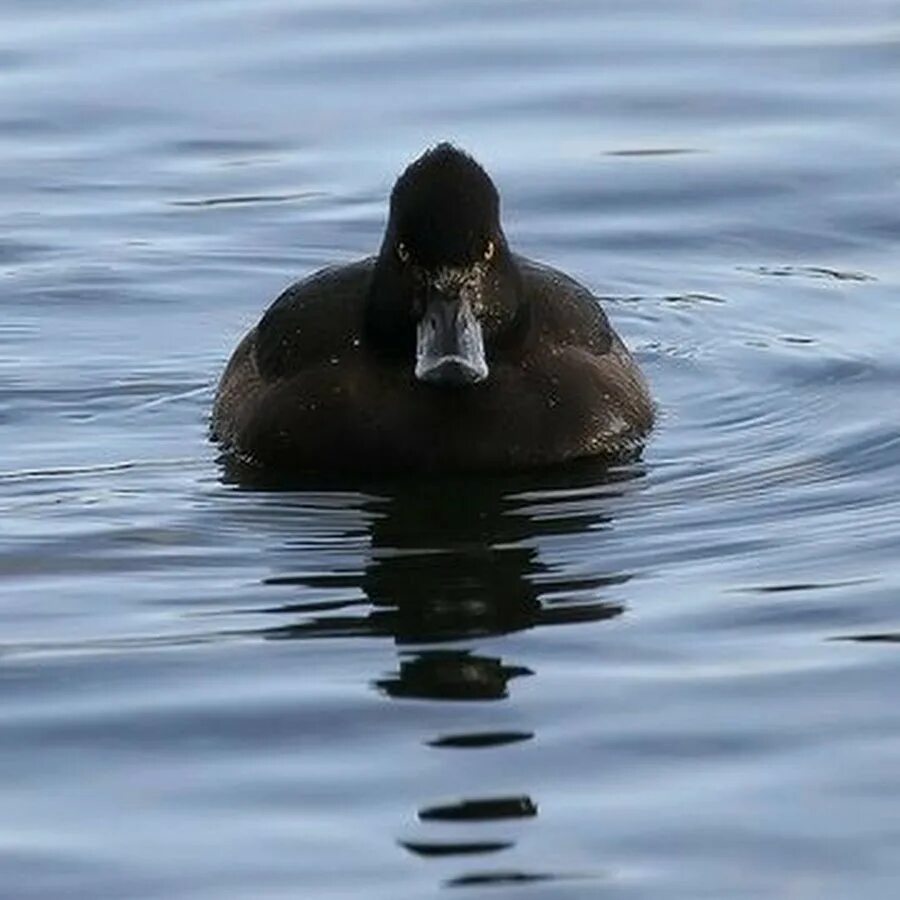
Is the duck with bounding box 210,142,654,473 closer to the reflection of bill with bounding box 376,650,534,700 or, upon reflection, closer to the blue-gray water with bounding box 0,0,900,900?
the blue-gray water with bounding box 0,0,900,900

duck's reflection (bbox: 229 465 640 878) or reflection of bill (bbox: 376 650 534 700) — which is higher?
duck's reflection (bbox: 229 465 640 878)

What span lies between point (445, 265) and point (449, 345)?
0.27m

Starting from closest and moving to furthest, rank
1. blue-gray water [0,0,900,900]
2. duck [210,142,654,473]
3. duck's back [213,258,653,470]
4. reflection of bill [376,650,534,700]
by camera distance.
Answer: blue-gray water [0,0,900,900], reflection of bill [376,650,534,700], duck [210,142,654,473], duck's back [213,258,653,470]

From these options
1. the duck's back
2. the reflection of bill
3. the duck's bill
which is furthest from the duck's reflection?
the duck's bill

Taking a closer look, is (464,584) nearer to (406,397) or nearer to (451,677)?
(451,677)

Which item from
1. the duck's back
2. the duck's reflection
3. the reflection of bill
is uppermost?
the duck's back

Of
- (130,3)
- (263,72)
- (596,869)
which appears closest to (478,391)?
(596,869)

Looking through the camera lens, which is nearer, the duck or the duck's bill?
the duck's bill

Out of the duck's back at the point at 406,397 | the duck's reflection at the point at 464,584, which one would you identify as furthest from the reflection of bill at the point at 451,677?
the duck's back at the point at 406,397

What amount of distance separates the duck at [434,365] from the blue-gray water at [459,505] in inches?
7.0

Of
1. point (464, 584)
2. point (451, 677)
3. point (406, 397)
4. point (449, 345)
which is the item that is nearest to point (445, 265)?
point (449, 345)

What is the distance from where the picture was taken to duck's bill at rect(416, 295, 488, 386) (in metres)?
12.6

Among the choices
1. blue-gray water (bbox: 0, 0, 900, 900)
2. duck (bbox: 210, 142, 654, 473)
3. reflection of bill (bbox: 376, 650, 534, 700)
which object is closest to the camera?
blue-gray water (bbox: 0, 0, 900, 900)

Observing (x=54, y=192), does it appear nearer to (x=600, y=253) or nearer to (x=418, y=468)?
(x=600, y=253)
